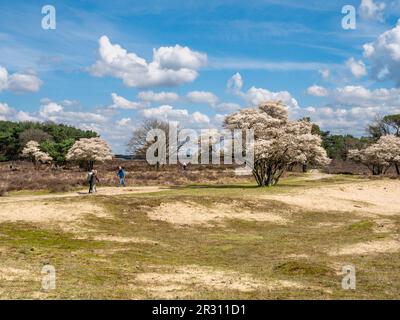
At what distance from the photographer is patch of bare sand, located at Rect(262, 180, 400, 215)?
3603 cm

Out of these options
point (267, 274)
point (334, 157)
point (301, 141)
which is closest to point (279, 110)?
point (301, 141)

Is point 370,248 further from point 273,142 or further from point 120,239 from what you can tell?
point 273,142

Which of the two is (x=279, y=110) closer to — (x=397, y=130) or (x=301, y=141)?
(x=301, y=141)

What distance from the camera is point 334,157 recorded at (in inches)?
4739

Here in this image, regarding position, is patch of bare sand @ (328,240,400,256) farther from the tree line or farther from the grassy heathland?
the tree line

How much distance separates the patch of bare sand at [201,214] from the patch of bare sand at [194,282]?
11921mm

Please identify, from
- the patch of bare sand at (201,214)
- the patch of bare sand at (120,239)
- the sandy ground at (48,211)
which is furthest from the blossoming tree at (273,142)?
the patch of bare sand at (120,239)

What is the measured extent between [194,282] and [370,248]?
9289mm

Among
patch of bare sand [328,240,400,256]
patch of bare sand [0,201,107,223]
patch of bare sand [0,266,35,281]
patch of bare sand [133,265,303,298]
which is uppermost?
patch of bare sand [0,201,107,223]

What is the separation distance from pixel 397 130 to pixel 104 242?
87.1 metres

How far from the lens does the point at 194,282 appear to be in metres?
14.2

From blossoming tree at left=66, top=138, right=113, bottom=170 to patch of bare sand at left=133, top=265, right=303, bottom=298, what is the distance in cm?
6944

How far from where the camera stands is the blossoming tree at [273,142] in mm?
45469

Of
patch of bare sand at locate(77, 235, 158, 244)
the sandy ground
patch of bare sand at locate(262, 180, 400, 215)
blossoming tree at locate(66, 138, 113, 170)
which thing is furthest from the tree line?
patch of bare sand at locate(77, 235, 158, 244)
